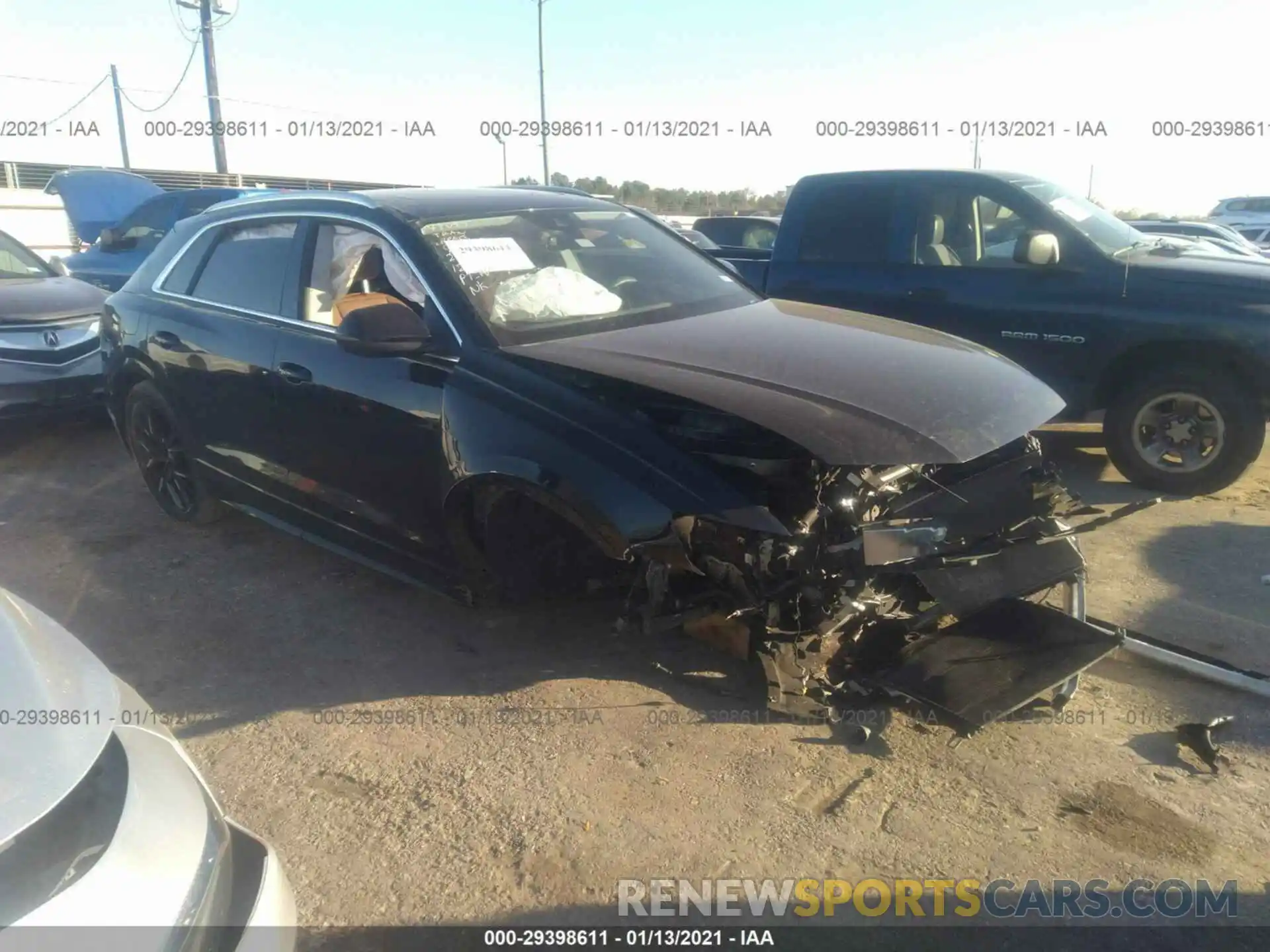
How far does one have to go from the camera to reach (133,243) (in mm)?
10969

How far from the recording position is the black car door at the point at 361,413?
12.0 ft

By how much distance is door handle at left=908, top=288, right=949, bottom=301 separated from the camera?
20.4 feet

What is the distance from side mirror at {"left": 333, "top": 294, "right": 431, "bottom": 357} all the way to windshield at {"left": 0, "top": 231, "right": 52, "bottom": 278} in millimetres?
5868

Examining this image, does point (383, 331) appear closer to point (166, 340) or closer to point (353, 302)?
point (353, 302)

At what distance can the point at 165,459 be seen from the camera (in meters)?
5.41

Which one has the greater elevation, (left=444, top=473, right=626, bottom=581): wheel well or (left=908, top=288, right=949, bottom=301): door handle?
(left=908, top=288, right=949, bottom=301): door handle

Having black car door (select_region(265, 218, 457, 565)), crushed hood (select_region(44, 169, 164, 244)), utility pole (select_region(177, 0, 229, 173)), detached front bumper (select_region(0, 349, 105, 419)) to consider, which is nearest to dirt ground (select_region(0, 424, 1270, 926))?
black car door (select_region(265, 218, 457, 565))

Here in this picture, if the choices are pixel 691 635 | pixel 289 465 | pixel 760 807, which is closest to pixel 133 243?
pixel 289 465

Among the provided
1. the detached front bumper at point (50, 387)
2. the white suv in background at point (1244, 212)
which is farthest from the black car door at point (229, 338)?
the white suv in background at point (1244, 212)

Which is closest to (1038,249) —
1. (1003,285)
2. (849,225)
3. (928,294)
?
(1003,285)

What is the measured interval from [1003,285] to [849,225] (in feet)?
3.75

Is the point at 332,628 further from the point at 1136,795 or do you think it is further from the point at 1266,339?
the point at 1266,339

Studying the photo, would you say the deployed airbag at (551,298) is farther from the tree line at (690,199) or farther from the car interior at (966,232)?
the tree line at (690,199)

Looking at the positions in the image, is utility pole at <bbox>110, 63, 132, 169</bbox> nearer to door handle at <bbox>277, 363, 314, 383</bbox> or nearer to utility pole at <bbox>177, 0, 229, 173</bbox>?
utility pole at <bbox>177, 0, 229, 173</bbox>
